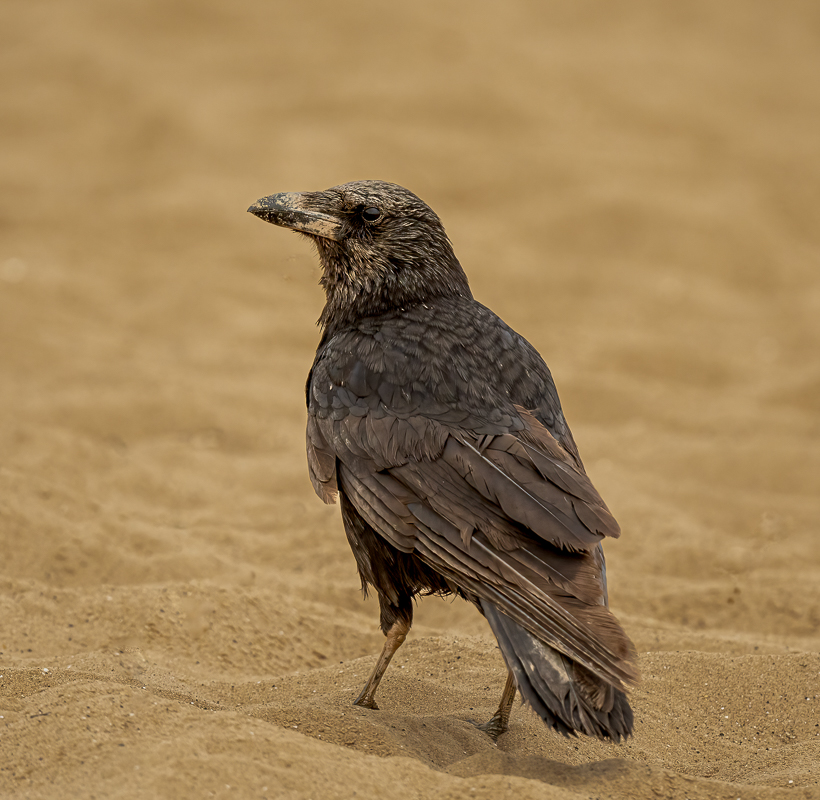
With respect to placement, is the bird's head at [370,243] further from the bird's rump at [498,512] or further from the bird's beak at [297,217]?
the bird's rump at [498,512]

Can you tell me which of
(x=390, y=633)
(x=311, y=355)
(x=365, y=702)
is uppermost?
(x=311, y=355)

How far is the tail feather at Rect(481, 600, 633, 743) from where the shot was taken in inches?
116

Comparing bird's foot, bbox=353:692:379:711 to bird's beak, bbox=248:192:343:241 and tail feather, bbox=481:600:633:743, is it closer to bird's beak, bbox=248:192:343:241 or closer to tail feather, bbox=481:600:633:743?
tail feather, bbox=481:600:633:743

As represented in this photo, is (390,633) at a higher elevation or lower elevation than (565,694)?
lower

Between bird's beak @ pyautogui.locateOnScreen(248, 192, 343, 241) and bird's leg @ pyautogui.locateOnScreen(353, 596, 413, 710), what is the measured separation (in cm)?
157

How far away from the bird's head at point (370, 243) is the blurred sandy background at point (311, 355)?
17.5 inches

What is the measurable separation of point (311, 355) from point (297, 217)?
5.28 metres

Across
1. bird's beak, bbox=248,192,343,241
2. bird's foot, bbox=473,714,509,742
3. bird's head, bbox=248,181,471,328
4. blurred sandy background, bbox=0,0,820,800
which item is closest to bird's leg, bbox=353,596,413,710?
blurred sandy background, bbox=0,0,820,800

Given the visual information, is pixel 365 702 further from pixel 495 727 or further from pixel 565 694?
pixel 565 694

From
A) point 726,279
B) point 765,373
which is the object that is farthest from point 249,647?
point 726,279

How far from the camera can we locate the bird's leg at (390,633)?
383cm

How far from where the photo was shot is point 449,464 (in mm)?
3461

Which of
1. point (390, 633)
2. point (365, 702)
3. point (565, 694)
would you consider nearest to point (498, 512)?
point (565, 694)

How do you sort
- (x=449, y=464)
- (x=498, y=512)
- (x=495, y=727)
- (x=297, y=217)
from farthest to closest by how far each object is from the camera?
(x=297, y=217) → (x=495, y=727) → (x=449, y=464) → (x=498, y=512)
